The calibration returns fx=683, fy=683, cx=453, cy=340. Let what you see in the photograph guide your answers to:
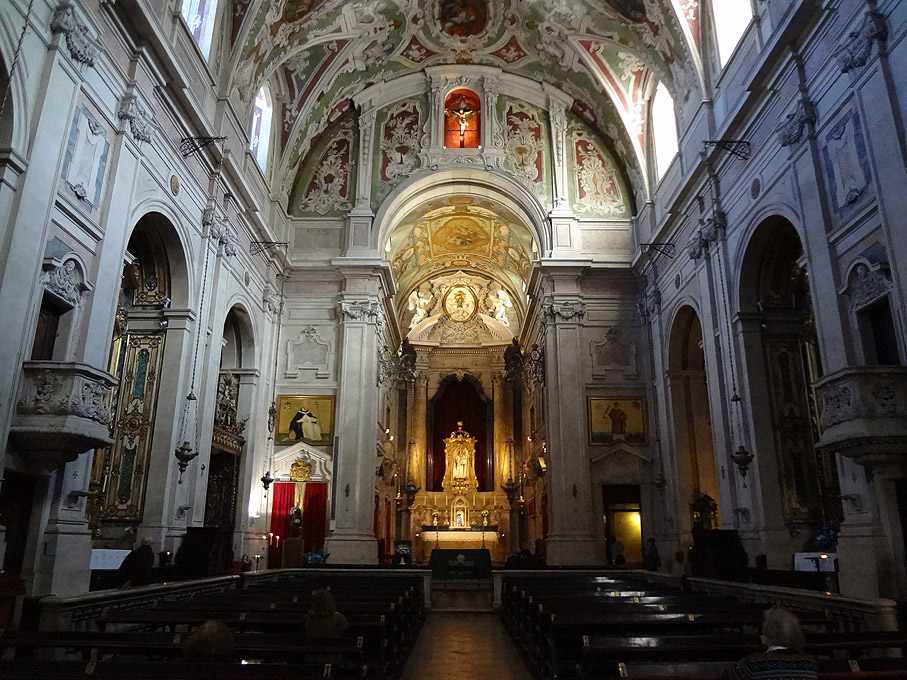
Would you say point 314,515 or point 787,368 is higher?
point 787,368

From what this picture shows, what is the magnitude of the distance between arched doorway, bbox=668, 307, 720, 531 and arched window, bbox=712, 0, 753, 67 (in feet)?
18.3

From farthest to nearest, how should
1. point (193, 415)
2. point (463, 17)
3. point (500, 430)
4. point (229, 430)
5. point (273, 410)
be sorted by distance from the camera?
point (500, 430), point (463, 17), point (273, 410), point (229, 430), point (193, 415)

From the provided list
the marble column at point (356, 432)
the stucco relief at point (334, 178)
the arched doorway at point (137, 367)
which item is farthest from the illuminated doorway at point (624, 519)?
the arched doorway at point (137, 367)

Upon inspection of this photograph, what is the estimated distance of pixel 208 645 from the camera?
136 inches

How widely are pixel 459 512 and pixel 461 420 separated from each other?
14.4 feet

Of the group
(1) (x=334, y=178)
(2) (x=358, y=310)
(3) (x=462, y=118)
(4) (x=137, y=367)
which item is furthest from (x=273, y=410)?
(3) (x=462, y=118)

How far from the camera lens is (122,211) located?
32.3 ft

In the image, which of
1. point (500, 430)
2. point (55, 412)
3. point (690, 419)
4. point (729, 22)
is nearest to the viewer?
point (55, 412)

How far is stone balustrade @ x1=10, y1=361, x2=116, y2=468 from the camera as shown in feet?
24.1

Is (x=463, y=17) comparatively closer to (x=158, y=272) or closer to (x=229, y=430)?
(x=158, y=272)

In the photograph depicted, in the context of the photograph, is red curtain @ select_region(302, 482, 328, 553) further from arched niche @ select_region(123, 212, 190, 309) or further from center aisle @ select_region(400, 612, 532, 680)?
arched niche @ select_region(123, 212, 190, 309)

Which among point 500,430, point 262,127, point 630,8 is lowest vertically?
point 500,430

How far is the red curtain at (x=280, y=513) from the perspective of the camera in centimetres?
1695

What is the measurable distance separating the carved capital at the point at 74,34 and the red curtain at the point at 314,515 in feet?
39.0
